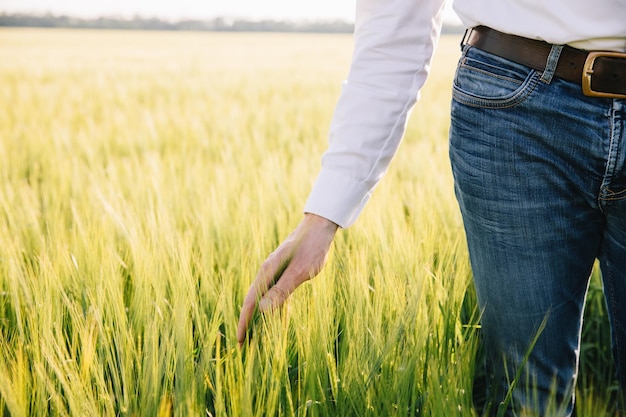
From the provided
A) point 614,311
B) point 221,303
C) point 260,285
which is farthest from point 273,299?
point 614,311

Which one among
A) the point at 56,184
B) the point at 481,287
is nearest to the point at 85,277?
the point at 481,287

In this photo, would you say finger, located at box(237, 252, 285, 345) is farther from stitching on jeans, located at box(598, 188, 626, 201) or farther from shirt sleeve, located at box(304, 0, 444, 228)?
stitching on jeans, located at box(598, 188, 626, 201)

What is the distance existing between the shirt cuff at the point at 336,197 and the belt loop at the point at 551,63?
0.93ft

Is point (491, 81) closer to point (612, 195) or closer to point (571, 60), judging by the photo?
point (571, 60)

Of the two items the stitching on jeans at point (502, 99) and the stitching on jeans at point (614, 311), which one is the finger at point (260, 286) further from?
the stitching on jeans at point (614, 311)

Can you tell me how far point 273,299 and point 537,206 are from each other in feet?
1.18

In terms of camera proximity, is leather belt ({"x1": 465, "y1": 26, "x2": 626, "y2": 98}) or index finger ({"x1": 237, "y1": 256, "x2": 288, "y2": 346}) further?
index finger ({"x1": 237, "y1": 256, "x2": 288, "y2": 346})

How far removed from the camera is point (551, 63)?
2.41 feet

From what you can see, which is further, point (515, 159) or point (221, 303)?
point (221, 303)

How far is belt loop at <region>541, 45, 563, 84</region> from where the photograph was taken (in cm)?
73

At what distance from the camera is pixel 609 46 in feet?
2.37

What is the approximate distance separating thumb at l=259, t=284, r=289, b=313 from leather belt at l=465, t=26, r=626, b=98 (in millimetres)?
409

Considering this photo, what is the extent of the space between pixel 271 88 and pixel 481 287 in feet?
18.9

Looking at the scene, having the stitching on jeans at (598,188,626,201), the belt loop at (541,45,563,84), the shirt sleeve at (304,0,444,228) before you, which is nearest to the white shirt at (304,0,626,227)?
the shirt sleeve at (304,0,444,228)
